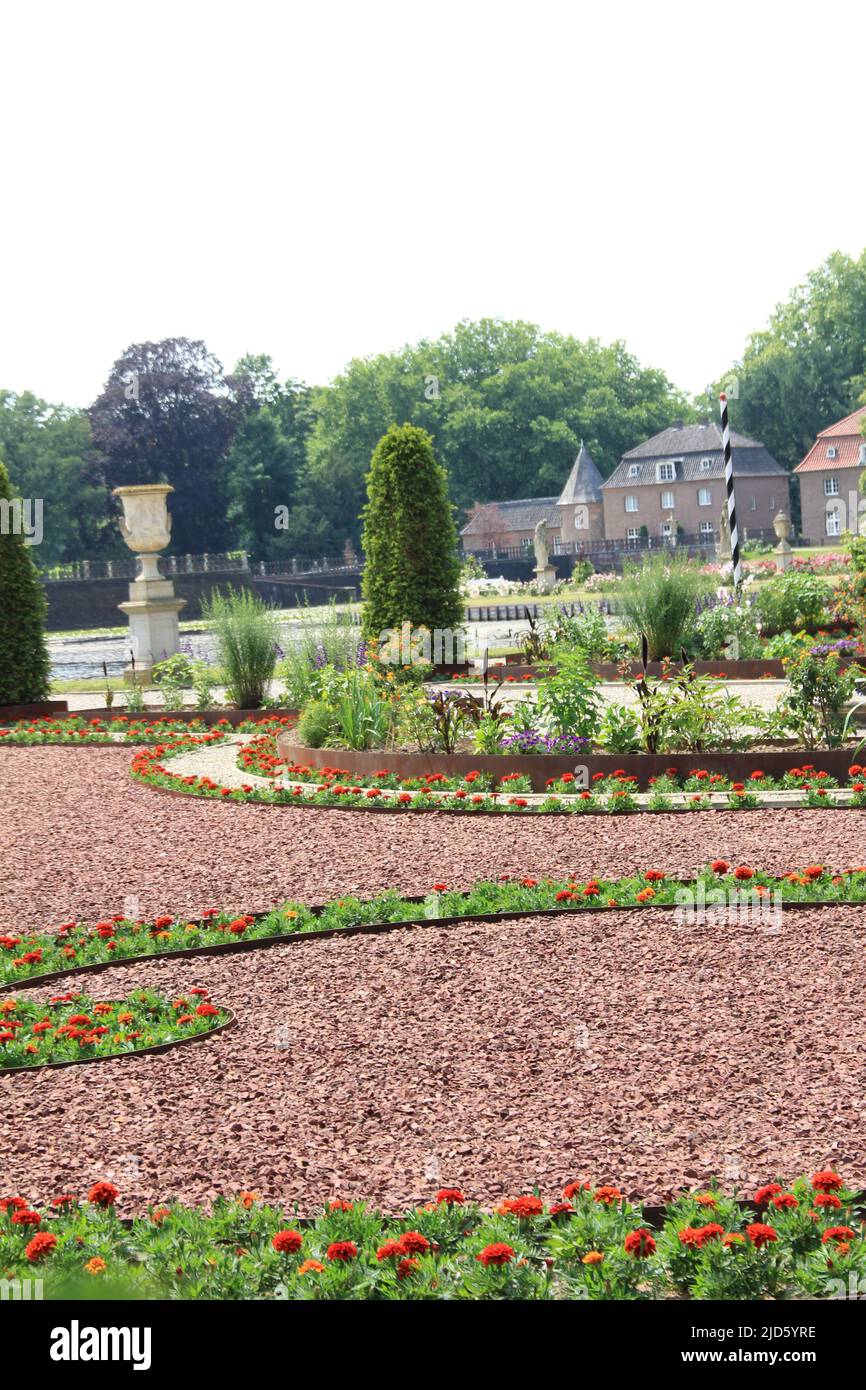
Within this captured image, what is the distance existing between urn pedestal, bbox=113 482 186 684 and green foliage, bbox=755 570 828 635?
8.45 m

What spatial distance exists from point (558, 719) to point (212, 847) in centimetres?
279

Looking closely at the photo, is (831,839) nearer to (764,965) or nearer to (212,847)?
(764,965)

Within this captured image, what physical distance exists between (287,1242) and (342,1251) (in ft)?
0.41

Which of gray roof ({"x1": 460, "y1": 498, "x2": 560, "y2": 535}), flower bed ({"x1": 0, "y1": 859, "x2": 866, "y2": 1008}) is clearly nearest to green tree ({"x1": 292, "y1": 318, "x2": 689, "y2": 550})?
gray roof ({"x1": 460, "y1": 498, "x2": 560, "y2": 535})

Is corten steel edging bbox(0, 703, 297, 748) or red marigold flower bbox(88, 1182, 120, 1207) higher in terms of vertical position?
corten steel edging bbox(0, 703, 297, 748)

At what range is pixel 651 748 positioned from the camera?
34.0 ft

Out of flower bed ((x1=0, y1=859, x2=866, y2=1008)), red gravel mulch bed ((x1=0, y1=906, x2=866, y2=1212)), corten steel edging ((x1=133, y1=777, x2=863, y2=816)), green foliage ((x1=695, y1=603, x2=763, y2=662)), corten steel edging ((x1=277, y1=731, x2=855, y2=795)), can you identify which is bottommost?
red gravel mulch bed ((x1=0, y1=906, x2=866, y2=1212))

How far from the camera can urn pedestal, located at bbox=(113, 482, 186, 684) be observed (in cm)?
2183

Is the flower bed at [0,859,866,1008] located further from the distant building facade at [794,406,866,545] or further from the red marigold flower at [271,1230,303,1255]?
the distant building facade at [794,406,866,545]

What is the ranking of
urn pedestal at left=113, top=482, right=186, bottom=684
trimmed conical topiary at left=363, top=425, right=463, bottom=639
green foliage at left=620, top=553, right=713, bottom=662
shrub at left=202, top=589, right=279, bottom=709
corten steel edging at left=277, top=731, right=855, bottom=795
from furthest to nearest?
urn pedestal at left=113, top=482, right=186, bottom=684 < trimmed conical topiary at left=363, top=425, right=463, bottom=639 < green foliage at left=620, top=553, right=713, bottom=662 < shrub at left=202, top=589, right=279, bottom=709 < corten steel edging at left=277, top=731, right=855, bottom=795

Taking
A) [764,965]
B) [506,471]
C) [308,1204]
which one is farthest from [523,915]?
[506,471]

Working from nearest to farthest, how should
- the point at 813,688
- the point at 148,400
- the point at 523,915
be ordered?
1. the point at 523,915
2. the point at 813,688
3. the point at 148,400

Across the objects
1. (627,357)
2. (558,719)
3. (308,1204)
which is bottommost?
(308,1204)

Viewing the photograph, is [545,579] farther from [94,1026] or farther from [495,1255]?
[495,1255]
